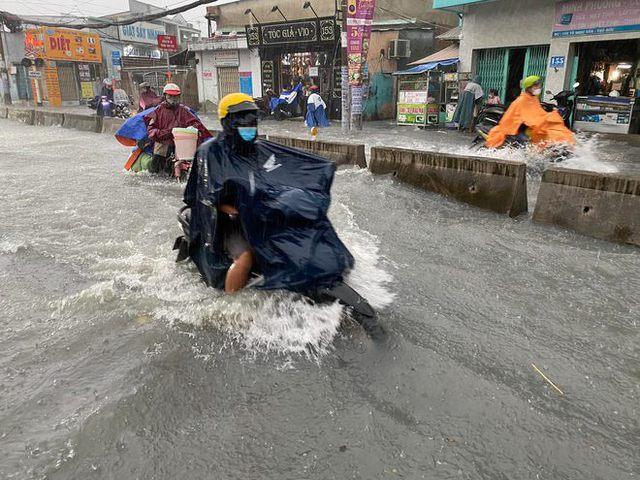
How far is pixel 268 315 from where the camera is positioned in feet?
11.7

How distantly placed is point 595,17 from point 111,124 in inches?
557

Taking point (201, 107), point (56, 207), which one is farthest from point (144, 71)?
point (56, 207)

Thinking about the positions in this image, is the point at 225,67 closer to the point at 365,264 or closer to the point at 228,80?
the point at 228,80

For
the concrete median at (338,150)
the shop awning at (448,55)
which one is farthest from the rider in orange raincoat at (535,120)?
the shop awning at (448,55)

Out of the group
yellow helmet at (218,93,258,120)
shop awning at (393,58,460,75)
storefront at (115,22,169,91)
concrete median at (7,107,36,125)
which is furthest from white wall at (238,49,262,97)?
yellow helmet at (218,93,258,120)

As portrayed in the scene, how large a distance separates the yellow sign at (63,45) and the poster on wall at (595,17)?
30361mm

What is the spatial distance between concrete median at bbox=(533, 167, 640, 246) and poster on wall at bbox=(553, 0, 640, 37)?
28.8 feet

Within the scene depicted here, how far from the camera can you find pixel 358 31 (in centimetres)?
1352

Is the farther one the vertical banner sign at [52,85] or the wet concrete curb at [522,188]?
the vertical banner sign at [52,85]

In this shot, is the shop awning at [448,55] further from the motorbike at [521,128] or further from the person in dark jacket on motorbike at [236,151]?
the person in dark jacket on motorbike at [236,151]

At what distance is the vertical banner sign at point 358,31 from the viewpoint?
43.3 feet

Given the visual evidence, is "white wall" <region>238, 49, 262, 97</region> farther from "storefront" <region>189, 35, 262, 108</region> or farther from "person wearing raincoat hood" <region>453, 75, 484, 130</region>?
"person wearing raincoat hood" <region>453, 75, 484, 130</region>

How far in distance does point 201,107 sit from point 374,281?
2390 centimetres

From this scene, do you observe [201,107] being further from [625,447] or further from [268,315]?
[625,447]
